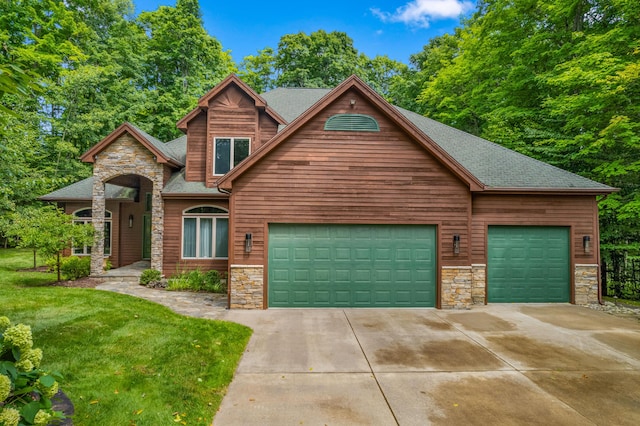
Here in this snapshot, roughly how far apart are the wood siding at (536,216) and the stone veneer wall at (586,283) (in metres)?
0.22

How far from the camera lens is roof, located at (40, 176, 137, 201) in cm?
1355

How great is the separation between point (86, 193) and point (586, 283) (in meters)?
19.3

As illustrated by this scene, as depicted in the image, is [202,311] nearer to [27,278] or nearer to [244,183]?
[244,183]

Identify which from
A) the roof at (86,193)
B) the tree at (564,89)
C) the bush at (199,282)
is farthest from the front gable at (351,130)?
the roof at (86,193)

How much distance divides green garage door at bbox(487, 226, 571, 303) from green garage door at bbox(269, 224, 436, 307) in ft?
7.77

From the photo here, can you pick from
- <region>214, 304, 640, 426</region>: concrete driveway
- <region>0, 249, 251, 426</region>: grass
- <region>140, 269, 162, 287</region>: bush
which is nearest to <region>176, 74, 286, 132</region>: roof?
<region>140, 269, 162, 287</region>: bush

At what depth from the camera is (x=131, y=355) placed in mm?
5273

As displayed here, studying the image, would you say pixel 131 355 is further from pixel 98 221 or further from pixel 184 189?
pixel 98 221

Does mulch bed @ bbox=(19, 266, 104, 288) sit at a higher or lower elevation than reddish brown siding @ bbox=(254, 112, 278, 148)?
lower

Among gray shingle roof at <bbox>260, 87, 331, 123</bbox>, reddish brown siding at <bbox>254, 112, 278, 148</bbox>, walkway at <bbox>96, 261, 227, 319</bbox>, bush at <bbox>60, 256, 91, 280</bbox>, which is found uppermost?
gray shingle roof at <bbox>260, 87, 331, 123</bbox>

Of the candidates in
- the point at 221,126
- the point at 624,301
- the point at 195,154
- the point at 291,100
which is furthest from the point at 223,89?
the point at 624,301

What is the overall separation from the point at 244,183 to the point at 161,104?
62.3 feet

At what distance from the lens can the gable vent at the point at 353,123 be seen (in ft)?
30.3

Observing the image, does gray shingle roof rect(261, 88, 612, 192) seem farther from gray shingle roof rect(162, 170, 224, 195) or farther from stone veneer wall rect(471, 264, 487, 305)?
gray shingle roof rect(162, 170, 224, 195)
